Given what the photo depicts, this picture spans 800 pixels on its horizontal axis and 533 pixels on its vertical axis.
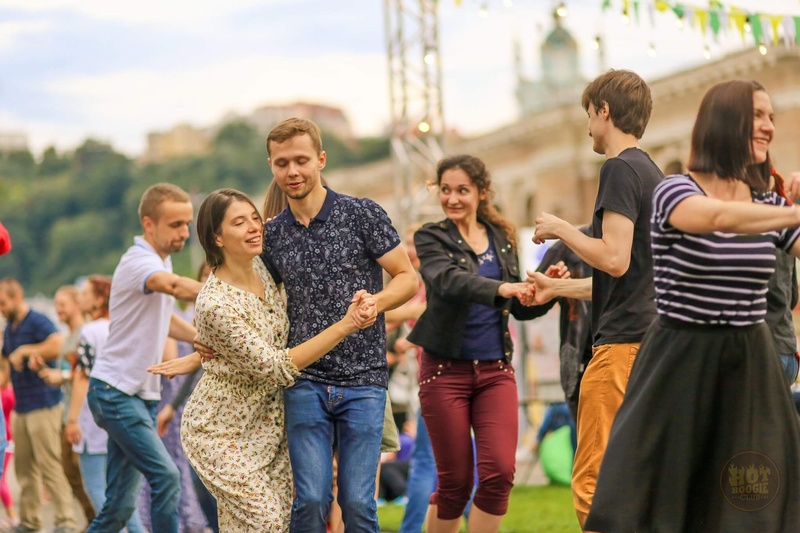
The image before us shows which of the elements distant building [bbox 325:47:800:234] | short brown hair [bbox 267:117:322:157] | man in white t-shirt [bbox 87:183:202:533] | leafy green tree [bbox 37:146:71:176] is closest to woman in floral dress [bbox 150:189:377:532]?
short brown hair [bbox 267:117:322:157]

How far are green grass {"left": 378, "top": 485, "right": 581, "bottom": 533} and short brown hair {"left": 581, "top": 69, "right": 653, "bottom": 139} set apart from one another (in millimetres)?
4023

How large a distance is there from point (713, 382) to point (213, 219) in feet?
7.53

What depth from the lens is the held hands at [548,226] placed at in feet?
16.5

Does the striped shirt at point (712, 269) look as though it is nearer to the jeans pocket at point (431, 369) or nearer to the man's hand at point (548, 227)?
the man's hand at point (548, 227)

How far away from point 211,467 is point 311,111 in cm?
19549

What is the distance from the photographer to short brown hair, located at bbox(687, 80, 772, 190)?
4230mm

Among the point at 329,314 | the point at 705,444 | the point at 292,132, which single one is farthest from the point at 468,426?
the point at 705,444

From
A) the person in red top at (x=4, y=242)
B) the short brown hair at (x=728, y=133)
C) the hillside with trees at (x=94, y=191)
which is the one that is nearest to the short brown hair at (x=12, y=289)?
the person in red top at (x=4, y=242)

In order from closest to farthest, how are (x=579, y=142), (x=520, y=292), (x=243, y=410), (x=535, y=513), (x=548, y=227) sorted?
(x=548, y=227) → (x=243, y=410) → (x=520, y=292) → (x=535, y=513) → (x=579, y=142)

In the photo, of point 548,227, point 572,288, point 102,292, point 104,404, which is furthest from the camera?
point 102,292

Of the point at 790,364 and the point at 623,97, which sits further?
the point at 790,364

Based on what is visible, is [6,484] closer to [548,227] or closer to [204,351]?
[204,351]

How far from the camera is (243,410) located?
5.40m

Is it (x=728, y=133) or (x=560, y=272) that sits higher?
(x=728, y=133)
